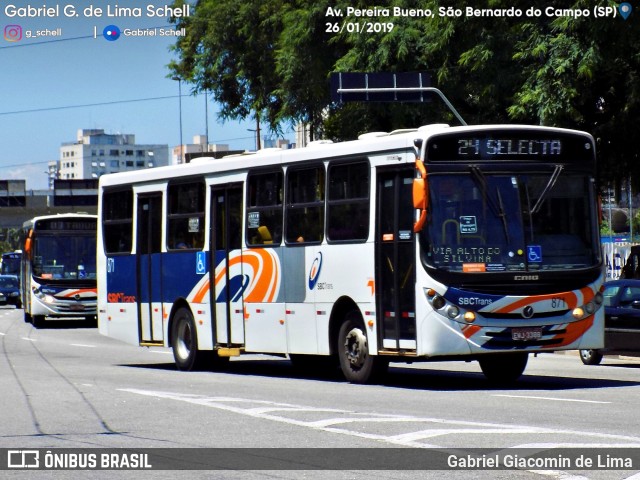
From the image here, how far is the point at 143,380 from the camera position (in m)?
20.1

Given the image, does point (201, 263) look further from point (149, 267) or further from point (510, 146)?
point (510, 146)

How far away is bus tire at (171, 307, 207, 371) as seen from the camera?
2217 cm

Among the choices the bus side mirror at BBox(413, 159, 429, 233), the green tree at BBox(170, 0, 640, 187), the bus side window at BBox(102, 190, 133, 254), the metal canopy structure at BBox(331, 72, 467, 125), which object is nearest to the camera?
the bus side mirror at BBox(413, 159, 429, 233)

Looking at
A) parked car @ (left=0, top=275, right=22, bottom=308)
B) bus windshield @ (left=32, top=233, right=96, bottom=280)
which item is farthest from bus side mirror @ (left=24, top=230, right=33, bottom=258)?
parked car @ (left=0, top=275, right=22, bottom=308)

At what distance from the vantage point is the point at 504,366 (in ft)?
61.4

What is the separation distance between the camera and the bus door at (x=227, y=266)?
2098 cm

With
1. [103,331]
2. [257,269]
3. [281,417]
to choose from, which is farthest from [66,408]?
[103,331]

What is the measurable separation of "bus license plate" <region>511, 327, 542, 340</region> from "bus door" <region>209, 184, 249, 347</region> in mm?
5068

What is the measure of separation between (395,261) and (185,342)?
620 cm

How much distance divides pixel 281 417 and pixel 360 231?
4.79 metres

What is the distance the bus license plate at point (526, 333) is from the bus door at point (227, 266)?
5.07 metres

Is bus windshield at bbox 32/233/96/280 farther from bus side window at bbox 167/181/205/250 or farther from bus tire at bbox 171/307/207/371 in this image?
bus tire at bbox 171/307/207/371

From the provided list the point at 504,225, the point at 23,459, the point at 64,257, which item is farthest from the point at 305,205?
the point at 64,257

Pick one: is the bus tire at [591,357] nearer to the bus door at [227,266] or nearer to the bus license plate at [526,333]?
the bus door at [227,266]
